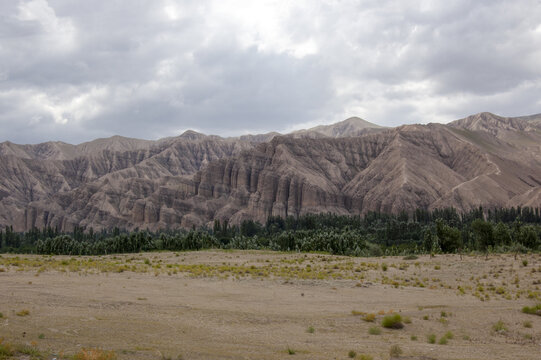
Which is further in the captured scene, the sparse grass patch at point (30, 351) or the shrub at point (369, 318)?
the shrub at point (369, 318)

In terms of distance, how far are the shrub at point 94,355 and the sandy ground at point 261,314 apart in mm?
586

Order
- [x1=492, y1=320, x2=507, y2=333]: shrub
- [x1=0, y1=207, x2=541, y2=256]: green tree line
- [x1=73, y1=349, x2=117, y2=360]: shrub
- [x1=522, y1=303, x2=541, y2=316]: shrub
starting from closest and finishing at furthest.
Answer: [x1=73, y1=349, x2=117, y2=360]: shrub < [x1=492, y1=320, x2=507, y2=333]: shrub < [x1=522, y1=303, x2=541, y2=316]: shrub < [x1=0, y1=207, x2=541, y2=256]: green tree line

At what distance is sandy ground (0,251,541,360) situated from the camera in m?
16.1

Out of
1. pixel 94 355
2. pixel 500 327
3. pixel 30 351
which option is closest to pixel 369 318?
pixel 500 327

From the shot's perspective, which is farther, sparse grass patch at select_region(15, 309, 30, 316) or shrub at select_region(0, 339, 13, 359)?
sparse grass patch at select_region(15, 309, 30, 316)

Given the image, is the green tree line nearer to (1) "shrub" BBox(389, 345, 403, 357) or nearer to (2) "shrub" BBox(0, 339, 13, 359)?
(1) "shrub" BBox(389, 345, 403, 357)

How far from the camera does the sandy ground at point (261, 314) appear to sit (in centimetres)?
1608

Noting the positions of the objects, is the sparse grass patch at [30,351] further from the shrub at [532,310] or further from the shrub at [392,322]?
the shrub at [532,310]

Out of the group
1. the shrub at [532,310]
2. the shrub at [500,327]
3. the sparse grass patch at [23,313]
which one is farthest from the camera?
the shrub at [532,310]

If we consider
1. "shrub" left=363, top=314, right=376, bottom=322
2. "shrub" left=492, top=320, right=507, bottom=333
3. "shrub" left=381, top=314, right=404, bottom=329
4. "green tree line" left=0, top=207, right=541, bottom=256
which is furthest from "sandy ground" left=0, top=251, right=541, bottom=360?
"green tree line" left=0, top=207, right=541, bottom=256

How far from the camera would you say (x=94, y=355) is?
1329 cm

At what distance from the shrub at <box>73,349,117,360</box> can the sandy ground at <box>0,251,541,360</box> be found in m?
0.59

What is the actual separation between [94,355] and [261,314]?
991 cm

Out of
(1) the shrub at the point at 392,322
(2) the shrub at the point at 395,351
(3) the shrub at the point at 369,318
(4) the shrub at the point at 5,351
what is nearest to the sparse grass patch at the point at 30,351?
(4) the shrub at the point at 5,351
